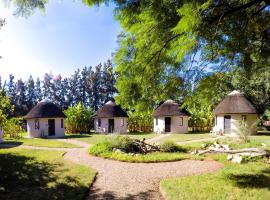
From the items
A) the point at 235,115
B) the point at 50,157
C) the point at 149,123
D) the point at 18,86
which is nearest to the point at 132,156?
the point at 50,157

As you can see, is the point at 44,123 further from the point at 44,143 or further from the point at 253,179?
the point at 253,179

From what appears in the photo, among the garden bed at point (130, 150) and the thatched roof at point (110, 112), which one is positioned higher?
the thatched roof at point (110, 112)

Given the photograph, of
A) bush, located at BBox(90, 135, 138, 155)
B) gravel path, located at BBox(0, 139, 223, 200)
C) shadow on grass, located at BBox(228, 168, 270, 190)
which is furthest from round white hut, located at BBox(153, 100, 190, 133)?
shadow on grass, located at BBox(228, 168, 270, 190)

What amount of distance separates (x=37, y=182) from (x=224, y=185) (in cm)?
646

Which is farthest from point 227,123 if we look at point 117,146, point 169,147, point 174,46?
point 174,46

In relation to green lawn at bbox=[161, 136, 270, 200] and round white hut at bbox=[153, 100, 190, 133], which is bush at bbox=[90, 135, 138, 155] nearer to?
green lawn at bbox=[161, 136, 270, 200]

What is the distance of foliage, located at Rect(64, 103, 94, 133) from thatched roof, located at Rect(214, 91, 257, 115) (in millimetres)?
16458

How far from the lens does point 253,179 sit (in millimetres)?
10656

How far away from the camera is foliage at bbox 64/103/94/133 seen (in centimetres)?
3806

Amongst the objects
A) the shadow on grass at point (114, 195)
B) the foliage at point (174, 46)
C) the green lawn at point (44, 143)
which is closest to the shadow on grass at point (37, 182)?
the shadow on grass at point (114, 195)

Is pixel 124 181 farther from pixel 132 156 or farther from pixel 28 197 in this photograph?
pixel 132 156

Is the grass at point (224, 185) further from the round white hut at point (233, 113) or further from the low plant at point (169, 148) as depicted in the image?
the round white hut at point (233, 113)

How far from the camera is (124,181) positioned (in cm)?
1058

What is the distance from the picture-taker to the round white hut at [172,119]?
35.7 m
